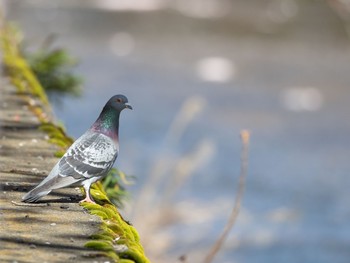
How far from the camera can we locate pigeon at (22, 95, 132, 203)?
482 centimetres

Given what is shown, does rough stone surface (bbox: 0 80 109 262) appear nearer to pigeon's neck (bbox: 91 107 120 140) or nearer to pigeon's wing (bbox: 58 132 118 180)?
pigeon's wing (bbox: 58 132 118 180)

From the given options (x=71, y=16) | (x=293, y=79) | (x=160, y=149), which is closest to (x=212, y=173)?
(x=160, y=149)

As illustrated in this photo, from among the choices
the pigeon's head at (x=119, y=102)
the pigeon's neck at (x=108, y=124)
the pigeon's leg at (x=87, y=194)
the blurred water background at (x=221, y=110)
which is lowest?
the blurred water background at (x=221, y=110)

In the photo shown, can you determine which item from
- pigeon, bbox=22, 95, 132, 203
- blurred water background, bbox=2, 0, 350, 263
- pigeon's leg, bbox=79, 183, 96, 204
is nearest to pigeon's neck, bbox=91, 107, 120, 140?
pigeon, bbox=22, 95, 132, 203

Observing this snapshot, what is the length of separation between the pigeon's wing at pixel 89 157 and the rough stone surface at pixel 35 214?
0.17m

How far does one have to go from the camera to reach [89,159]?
4.93 meters

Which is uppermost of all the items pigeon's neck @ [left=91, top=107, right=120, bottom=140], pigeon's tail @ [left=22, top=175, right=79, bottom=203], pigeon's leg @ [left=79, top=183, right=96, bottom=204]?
pigeon's neck @ [left=91, top=107, right=120, bottom=140]

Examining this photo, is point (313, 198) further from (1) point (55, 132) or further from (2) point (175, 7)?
(2) point (175, 7)

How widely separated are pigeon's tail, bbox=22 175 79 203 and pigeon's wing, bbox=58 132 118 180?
22mm

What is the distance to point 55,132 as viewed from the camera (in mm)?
6609

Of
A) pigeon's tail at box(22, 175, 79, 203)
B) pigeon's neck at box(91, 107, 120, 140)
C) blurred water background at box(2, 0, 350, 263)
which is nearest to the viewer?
pigeon's tail at box(22, 175, 79, 203)

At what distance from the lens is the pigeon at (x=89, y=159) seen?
4.82 meters

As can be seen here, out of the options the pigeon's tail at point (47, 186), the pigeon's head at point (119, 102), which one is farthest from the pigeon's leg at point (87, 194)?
the pigeon's head at point (119, 102)

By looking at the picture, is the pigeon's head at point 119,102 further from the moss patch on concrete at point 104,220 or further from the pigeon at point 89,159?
the moss patch on concrete at point 104,220
